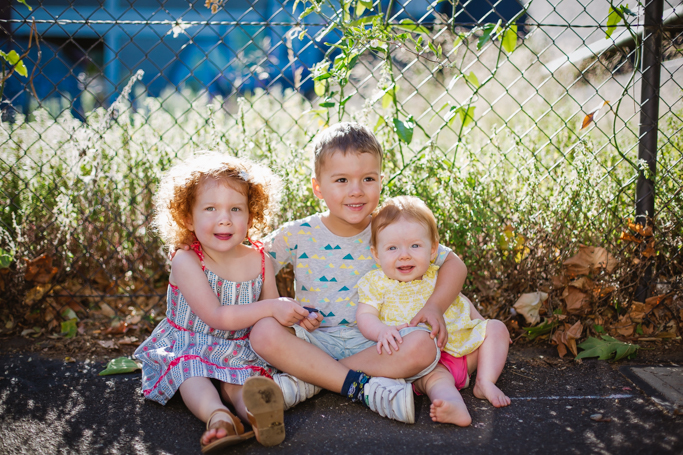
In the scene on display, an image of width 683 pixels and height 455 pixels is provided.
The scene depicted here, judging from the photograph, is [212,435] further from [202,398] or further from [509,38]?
[509,38]

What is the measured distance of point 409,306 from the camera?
80.5 inches

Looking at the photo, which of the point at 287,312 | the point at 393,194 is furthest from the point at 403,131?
the point at 287,312

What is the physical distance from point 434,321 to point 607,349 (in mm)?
885

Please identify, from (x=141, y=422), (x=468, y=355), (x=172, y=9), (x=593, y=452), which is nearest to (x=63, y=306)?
(x=141, y=422)

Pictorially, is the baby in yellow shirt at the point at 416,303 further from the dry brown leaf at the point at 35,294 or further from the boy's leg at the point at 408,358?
the dry brown leaf at the point at 35,294

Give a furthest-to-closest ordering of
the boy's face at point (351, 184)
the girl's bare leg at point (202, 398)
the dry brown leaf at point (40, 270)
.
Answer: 1. the dry brown leaf at point (40, 270)
2. the boy's face at point (351, 184)
3. the girl's bare leg at point (202, 398)

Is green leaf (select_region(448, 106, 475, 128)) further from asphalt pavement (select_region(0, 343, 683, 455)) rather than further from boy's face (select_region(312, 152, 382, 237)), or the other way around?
asphalt pavement (select_region(0, 343, 683, 455))

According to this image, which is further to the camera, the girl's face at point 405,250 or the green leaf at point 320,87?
the green leaf at point 320,87

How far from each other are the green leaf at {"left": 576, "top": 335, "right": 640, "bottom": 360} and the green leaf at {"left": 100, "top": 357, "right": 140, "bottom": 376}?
190cm

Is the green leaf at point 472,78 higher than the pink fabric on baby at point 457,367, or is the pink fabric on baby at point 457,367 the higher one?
the green leaf at point 472,78

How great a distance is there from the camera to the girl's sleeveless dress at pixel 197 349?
73.7 inches

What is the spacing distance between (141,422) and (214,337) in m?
0.39

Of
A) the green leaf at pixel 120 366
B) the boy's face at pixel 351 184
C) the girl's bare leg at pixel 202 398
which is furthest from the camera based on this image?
the green leaf at pixel 120 366

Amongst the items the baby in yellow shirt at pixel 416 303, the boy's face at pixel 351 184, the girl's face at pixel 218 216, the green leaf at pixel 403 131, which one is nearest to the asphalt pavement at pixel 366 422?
the baby in yellow shirt at pixel 416 303
